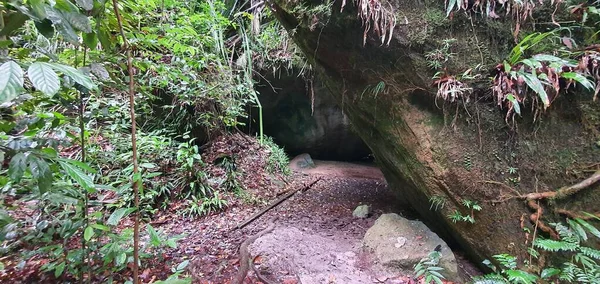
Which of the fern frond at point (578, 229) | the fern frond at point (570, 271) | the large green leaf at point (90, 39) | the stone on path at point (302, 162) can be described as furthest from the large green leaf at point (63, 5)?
the stone on path at point (302, 162)

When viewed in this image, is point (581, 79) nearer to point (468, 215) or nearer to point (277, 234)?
point (468, 215)

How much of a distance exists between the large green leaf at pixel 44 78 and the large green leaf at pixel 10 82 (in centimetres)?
4

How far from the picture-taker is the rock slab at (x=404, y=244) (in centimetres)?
278

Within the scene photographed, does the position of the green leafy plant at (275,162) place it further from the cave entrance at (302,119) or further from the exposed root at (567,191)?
the exposed root at (567,191)

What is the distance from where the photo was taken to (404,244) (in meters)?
2.99

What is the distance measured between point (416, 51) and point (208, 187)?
11.5ft

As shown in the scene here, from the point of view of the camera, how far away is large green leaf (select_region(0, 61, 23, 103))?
3.01 ft

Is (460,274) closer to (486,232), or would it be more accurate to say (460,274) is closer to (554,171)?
(486,232)

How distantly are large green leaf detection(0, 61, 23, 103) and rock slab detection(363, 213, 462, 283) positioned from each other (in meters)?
2.96

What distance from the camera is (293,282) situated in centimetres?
264

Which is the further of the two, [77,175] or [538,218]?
[538,218]

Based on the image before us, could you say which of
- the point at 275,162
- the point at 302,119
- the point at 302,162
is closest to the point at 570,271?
the point at 275,162

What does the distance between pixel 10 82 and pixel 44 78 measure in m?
0.09

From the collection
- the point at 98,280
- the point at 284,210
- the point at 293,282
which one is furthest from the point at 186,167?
the point at 293,282
